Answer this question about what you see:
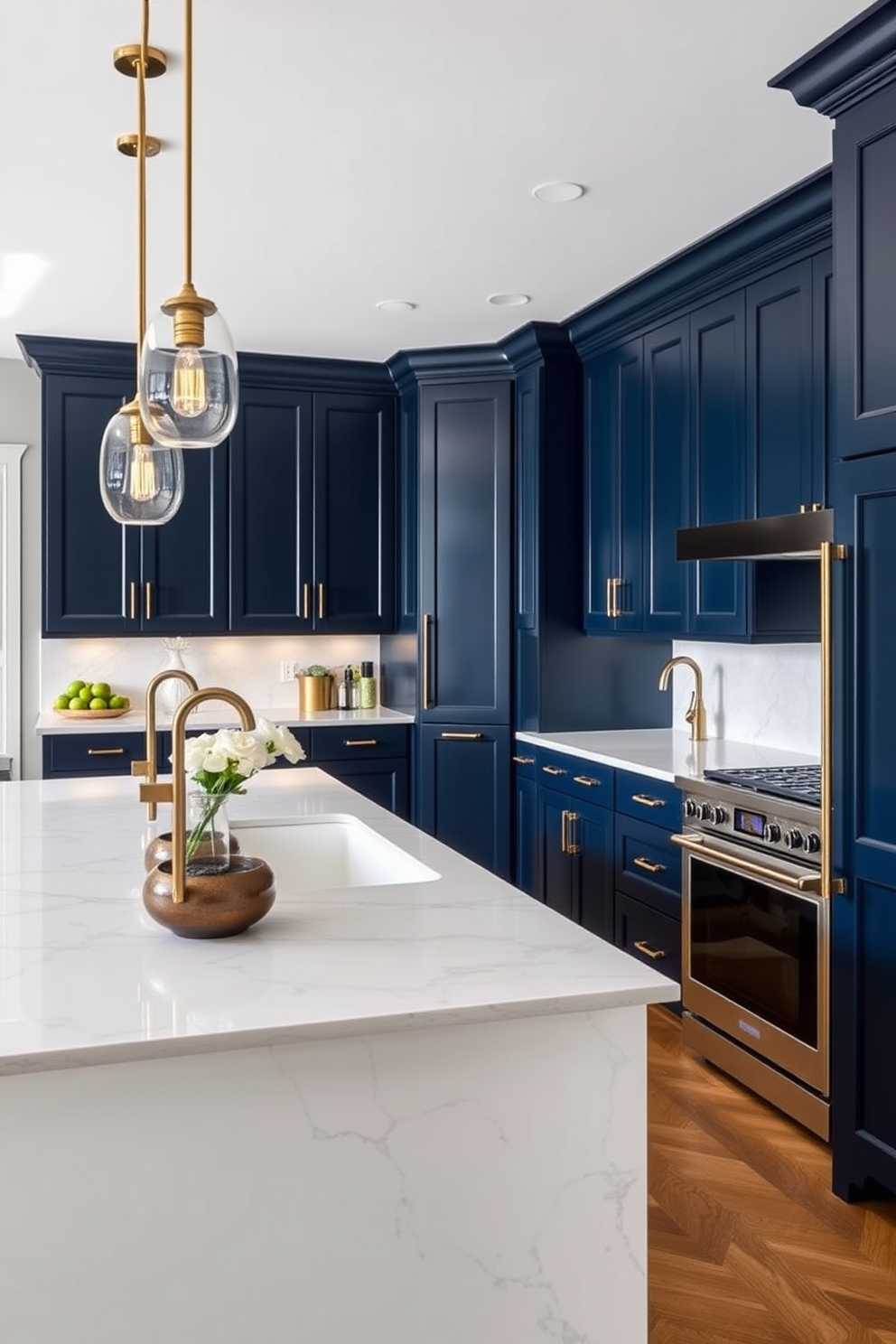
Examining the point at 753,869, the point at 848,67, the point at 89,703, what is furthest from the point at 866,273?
the point at 89,703

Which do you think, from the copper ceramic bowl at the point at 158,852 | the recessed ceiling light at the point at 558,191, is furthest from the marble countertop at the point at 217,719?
the copper ceramic bowl at the point at 158,852

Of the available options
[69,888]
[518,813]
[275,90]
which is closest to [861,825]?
[69,888]

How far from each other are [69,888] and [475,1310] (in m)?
1.00

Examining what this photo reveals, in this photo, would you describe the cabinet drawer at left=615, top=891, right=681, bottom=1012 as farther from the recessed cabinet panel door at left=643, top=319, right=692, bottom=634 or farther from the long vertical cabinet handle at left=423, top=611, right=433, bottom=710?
the long vertical cabinet handle at left=423, top=611, right=433, bottom=710

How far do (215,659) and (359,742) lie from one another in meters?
0.88

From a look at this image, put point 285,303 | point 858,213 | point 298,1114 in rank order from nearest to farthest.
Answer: point 298,1114 → point 858,213 → point 285,303

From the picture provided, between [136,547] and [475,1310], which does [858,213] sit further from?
[136,547]

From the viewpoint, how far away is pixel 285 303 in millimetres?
4281

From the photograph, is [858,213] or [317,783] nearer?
[858,213]

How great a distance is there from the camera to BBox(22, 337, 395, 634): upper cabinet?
4871mm

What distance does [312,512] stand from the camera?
5.22 m

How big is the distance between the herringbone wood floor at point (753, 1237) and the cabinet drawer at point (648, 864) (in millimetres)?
654

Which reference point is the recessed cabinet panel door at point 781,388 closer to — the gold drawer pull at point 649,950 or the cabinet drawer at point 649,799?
the cabinet drawer at point 649,799

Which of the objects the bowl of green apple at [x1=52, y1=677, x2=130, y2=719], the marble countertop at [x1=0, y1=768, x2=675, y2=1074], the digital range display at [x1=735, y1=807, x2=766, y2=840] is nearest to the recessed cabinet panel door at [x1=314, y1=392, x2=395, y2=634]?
the bowl of green apple at [x1=52, y1=677, x2=130, y2=719]
